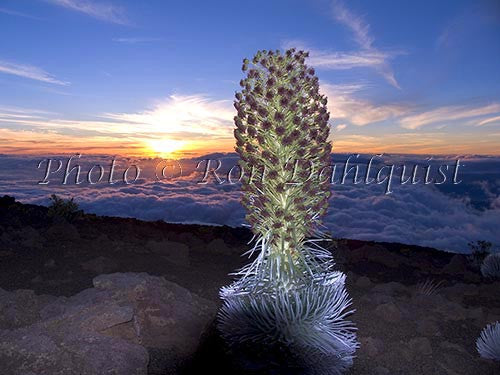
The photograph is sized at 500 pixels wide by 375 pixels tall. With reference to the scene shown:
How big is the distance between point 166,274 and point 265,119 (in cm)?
308

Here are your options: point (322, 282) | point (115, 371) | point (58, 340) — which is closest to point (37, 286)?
point (58, 340)

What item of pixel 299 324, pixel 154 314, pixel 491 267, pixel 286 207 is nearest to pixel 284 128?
pixel 286 207

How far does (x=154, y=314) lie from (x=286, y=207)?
1.55 meters

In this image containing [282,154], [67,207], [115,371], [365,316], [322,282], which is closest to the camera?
Answer: [115,371]

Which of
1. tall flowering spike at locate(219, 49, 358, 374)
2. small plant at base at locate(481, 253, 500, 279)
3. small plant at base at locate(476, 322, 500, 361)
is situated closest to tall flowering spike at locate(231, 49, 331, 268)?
tall flowering spike at locate(219, 49, 358, 374)

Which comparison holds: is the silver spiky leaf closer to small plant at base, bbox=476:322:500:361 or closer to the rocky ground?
the rocky ground

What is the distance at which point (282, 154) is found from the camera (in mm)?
3123

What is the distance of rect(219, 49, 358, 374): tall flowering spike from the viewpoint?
3088mm

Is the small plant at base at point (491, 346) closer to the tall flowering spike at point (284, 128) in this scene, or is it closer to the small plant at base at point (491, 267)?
the tall flowering spike at point (284, 128)

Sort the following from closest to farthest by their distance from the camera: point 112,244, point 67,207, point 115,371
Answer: point 115,371 → point 112,244 → point 67,207

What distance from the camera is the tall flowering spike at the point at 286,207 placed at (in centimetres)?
309

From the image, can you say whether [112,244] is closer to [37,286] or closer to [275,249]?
[37,286]

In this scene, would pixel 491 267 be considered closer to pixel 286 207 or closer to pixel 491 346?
pixel 491 346

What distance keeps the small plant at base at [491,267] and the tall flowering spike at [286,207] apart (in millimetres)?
6251
